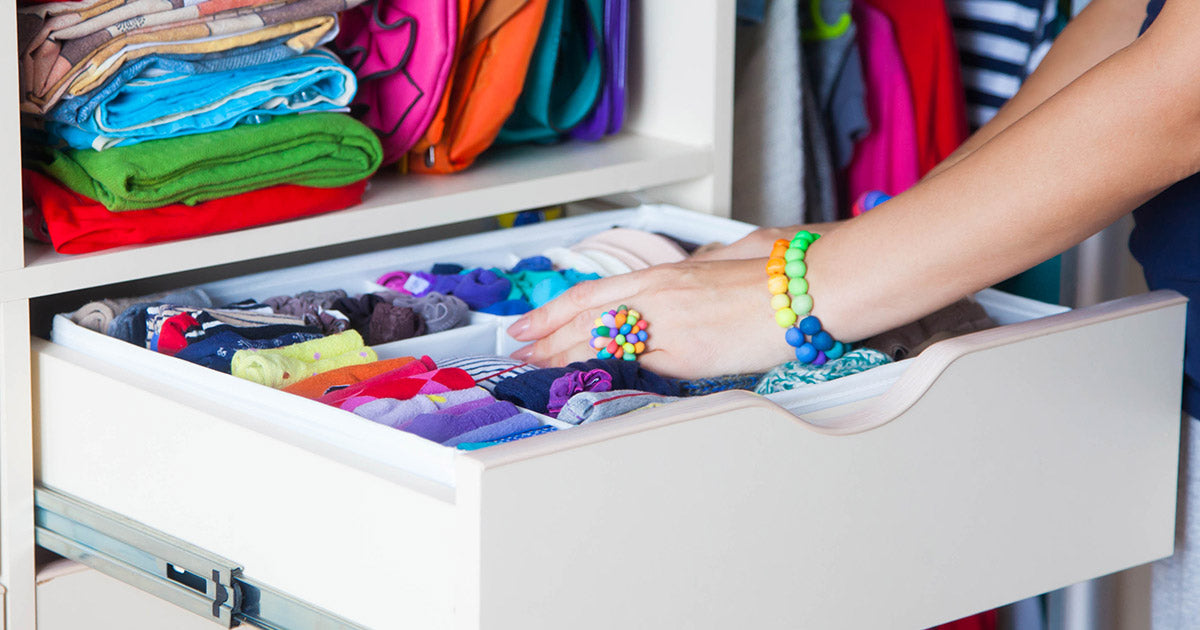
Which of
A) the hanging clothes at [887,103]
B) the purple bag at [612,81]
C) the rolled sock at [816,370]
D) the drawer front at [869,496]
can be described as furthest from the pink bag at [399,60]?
the hanging clothes at [887,103]

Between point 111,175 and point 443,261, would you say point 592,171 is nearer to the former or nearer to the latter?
point 443,261

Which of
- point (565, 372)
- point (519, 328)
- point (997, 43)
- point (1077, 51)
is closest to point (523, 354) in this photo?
point (519, 328)

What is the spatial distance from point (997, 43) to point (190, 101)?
1072mm

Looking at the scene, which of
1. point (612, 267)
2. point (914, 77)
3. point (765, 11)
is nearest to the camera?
point (612, 267)

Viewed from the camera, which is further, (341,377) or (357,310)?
(357,310)

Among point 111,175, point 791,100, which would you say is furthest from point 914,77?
point 111,175

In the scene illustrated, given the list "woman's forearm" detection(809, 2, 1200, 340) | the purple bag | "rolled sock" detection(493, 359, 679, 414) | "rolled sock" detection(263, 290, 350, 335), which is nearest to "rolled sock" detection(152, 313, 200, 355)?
"rolled sock" detection(263, 290, 350, 335)

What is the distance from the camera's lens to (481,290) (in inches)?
46.6

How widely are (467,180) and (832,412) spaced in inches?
21.5

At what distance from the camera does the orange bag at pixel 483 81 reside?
1261 millimetres

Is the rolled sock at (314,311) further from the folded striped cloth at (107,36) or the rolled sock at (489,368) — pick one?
the folded striped cloth at (107,36)

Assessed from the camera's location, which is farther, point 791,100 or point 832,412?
point 791,100

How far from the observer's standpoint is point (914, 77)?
5.47 feet

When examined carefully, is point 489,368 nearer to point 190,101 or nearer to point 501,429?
point 501,429
